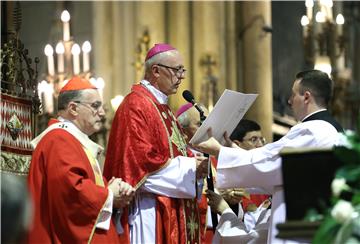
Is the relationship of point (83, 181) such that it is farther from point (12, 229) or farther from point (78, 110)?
point (12, 229)

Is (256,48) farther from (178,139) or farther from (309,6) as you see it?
(178,139)

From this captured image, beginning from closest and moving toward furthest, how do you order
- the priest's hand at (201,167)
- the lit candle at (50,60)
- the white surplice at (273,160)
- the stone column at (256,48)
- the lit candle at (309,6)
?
the white surplice at (273,160) < the priest's hand at (201,167) < the lit candle at (50,60) < the stone column at (256,48) < the lit candle at (309,6)

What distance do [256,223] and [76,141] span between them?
1583 millimetres

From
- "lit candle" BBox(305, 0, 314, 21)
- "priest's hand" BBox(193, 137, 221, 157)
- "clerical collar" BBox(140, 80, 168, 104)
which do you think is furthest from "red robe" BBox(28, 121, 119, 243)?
"lit candle" BBox(305, 0, 314, 21)

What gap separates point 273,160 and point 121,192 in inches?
36.2

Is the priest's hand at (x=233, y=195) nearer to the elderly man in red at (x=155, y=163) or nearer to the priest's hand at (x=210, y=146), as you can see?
the elderly man in red at (x=155, y=163)

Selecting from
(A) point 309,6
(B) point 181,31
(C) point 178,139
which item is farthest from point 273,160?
(A) point 309,6

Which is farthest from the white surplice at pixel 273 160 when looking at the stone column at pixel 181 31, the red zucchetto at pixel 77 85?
the stone column at pixel 181 31

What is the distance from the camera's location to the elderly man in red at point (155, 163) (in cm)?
665

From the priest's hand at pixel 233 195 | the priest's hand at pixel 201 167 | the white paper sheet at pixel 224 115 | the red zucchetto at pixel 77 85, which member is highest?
the red zucchetto at pixel 77 85

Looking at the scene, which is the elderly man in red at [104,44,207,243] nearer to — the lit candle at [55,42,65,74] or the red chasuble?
the red chasuble

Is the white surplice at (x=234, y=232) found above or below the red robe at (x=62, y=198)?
below

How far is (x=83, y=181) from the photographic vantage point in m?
6.06

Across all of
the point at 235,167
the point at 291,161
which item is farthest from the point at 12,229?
the point at 235,167
